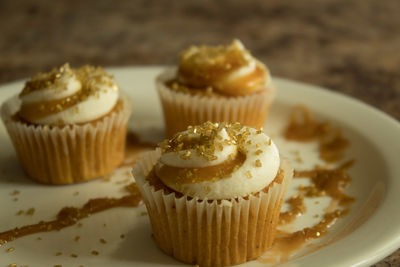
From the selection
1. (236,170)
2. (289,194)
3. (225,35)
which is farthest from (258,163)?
(225,35)

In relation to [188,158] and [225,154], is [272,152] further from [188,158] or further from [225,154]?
[188,158]

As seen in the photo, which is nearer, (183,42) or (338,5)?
(183,42)

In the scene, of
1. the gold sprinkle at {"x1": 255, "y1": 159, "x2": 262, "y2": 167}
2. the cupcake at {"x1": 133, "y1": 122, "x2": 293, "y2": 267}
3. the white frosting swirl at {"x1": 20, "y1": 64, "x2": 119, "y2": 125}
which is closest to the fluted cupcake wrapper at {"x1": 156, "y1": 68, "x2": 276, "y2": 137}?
the white frosting swirl at {"x1": 20, "y1": 64, "x2": 119, "y2": 125}

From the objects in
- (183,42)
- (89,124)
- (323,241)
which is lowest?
(183,42)

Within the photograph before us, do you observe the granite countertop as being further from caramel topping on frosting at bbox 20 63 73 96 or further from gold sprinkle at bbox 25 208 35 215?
gold sprinkle at bbox 25 208 35 215

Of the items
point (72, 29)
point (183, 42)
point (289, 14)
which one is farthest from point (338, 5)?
point (72, 29)

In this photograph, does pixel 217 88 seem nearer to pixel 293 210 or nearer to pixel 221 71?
pixel 221 71
